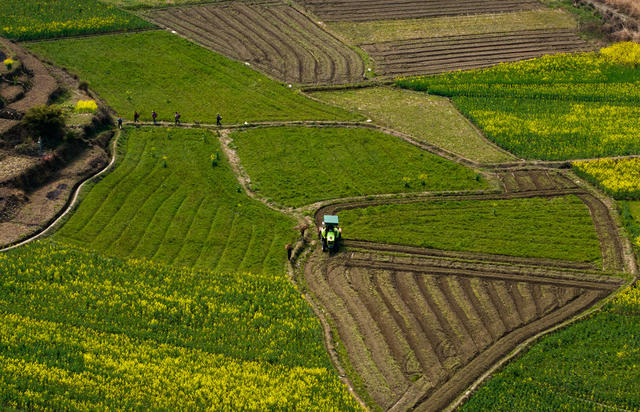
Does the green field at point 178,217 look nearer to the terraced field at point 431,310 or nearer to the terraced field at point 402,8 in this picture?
the terraced field at point 431,310

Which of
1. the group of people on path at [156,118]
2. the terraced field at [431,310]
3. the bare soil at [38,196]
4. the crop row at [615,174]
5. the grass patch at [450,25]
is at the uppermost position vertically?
the grass patch at [450,25]

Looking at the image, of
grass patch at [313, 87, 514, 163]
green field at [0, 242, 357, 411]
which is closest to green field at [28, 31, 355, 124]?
grass patch at [313, 87, 514, 163]

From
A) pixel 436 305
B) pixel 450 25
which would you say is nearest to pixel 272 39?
pixel 450 25

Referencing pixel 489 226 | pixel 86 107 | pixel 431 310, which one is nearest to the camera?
pixel 431 310

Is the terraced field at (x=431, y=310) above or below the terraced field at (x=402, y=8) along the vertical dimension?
below

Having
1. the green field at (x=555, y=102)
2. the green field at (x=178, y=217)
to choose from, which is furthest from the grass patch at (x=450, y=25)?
the green field at (x=178, y=217)

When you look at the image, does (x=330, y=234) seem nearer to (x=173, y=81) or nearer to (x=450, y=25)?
(x=173, y=81)
